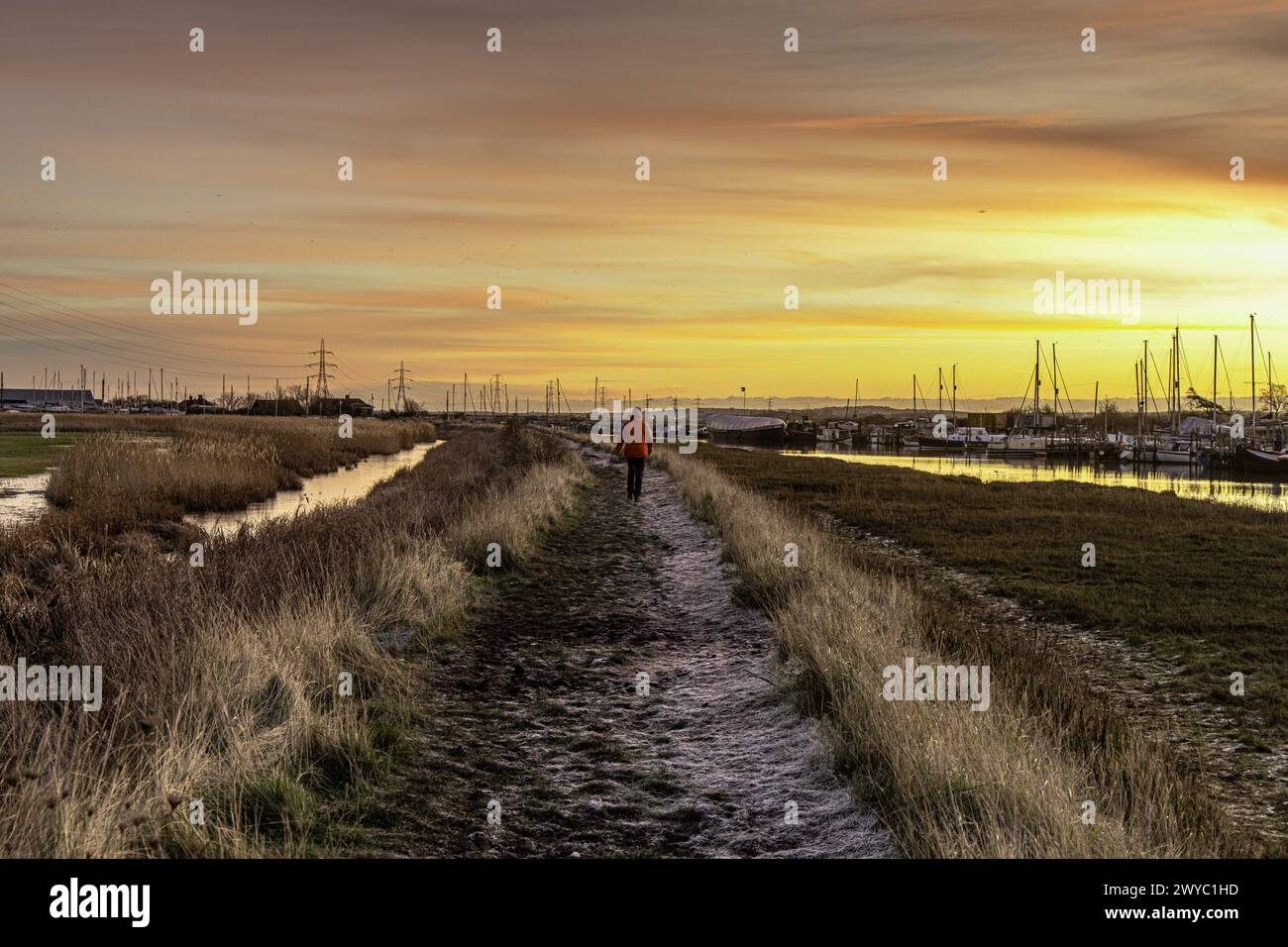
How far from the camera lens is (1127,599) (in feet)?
43.5

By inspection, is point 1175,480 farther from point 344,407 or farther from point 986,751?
point 344,407

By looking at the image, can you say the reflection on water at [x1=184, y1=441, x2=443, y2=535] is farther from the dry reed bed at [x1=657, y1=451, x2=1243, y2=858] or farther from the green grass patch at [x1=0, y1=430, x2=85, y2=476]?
the dry reed bed at [x1=657, y1=451, x2=1243, y2=858]

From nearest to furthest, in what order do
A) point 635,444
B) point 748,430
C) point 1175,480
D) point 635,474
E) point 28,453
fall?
point 635,444 → point 635,474 → point 28,453 → point 1175,480 → point 748,430

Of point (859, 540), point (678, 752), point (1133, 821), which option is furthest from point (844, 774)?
point (859, 540)

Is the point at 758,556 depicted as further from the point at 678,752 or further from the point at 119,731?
the point at 119,731

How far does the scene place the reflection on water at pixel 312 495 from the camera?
79.3 ft

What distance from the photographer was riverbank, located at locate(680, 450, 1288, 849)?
7578 millimetres

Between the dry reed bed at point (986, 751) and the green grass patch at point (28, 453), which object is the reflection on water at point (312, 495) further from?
the dry reed bed at point (986, 751)

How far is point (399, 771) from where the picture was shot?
21.0 feet

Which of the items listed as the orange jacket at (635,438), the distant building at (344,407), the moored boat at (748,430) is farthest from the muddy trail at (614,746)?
the distant building at (344,407)

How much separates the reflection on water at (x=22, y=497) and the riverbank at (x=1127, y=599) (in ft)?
61.5

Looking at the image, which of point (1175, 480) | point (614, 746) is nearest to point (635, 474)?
point (614, 746)

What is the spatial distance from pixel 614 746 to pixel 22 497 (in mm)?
26094
